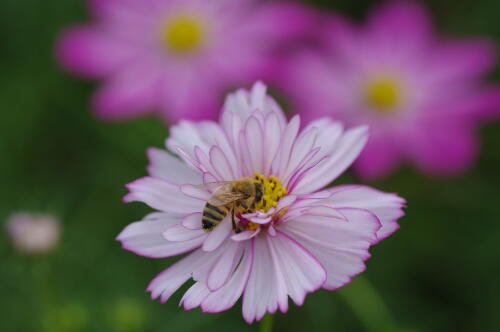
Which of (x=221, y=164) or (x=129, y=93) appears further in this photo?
(x=129, y=93)

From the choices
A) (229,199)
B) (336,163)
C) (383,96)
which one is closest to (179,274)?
(229,199)

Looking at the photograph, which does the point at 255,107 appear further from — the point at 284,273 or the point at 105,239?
the point at 105,239

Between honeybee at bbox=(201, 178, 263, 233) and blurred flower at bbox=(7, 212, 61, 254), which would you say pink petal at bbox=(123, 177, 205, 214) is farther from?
blurred flower at bbox=(7, 212, 61, 254)

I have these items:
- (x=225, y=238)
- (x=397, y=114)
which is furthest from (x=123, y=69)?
(x=225, y=238)

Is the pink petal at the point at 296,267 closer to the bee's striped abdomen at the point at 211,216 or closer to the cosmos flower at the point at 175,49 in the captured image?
the bee's striped abdomen at the point at 211,216

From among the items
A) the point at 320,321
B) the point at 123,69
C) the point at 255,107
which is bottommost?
the point at 320,321

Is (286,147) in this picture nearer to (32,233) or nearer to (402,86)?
(32,233)
